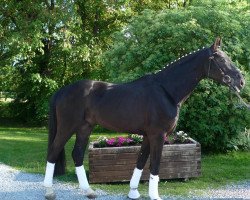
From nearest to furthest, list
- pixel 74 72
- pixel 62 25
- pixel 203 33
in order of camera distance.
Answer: pixel 203 33
pixel 62 25
pixel 74 72

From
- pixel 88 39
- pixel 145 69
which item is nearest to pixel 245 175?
pixel 145 69

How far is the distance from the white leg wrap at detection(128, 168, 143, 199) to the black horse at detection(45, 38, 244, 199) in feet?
0.32

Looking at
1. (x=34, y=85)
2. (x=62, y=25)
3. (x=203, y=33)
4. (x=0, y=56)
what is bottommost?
(x=34, y=85)

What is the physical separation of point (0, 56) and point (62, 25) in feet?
10.8

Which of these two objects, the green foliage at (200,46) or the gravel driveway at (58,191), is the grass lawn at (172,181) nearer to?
the gravel driveway at (58,191)

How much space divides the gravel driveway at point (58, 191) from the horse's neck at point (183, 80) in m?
1.69

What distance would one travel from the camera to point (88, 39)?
1709 cm

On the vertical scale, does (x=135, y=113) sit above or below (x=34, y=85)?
above

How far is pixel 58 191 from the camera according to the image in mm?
6098

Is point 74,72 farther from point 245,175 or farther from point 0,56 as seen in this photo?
point 245,175

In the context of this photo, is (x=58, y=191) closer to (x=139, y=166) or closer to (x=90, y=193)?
(x=90, y=193)

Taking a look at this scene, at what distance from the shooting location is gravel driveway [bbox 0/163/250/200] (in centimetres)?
580

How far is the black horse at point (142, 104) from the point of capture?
5.07m

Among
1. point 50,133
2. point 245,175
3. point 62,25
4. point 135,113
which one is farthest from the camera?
point 62,25
